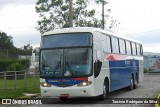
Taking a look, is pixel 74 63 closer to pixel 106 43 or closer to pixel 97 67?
pixel 97 67

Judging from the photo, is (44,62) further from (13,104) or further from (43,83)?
(13,104)

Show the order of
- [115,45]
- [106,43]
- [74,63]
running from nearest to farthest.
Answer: [74,63] → [106,43] → [115,45]

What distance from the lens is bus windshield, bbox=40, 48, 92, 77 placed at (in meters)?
17.8

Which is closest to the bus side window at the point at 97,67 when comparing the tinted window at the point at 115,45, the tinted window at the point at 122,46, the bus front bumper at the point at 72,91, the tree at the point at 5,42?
the bus front bumper at the point at 72,91

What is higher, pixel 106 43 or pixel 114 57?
pixel 106 43

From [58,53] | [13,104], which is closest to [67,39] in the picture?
[58,53]

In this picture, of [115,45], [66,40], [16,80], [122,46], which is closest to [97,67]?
[66,40]

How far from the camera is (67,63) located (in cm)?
1789

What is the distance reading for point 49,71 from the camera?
18.1 metres

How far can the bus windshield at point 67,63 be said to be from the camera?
17.8m

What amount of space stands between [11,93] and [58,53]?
604 centimetres

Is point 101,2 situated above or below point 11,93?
above

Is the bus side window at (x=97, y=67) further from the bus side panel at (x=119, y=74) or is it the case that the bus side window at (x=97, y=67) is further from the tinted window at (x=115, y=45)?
the tinted window at (x=115, y=45)

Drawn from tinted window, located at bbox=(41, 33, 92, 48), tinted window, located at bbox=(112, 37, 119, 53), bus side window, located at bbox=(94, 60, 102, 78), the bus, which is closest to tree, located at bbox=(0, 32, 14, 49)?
tinted window, located at bbox=(112, 37, 119, 53)
